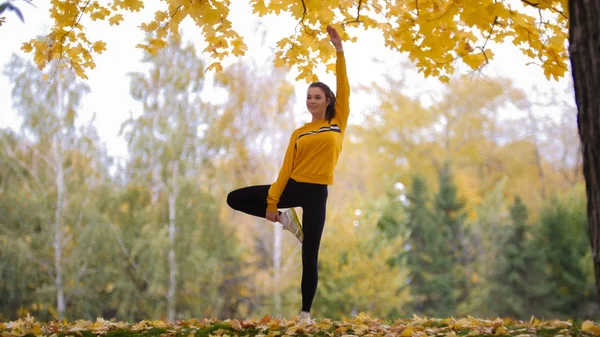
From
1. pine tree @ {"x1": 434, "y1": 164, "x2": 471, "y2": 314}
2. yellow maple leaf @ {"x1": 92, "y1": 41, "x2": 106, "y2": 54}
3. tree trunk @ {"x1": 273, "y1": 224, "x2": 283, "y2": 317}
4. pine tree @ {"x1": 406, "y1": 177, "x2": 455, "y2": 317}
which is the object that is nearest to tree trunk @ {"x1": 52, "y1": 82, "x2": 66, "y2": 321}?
tree trunk @ {"x1": 273, "y1": 224, "x2": 283, "y2": 317}

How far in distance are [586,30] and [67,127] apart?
1635 cm

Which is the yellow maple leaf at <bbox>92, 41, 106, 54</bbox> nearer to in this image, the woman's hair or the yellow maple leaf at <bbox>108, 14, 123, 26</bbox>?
the yellow maple leaf at <bbox>108, 14, 123, 26</bbox>

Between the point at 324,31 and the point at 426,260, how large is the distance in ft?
54.7

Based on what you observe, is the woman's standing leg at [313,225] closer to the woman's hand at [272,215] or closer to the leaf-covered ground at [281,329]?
the woman's hand at [272,215]

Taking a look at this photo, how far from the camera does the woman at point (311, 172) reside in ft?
12.5

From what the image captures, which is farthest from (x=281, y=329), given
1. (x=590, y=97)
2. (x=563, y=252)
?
(x=563, y=252)

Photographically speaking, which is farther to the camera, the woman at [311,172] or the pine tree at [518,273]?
the pine tree at [518,273]

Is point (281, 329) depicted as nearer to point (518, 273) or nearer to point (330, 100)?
point (330, 100)

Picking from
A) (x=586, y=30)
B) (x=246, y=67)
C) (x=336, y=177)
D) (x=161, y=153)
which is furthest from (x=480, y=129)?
(x=586, y=30)

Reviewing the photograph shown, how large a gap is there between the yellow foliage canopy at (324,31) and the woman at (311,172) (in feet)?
1.81

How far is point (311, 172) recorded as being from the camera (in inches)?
150

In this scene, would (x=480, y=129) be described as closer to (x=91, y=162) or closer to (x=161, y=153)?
(x=161, y=153)

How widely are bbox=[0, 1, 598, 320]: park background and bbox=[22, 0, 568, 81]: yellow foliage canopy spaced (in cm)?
1117

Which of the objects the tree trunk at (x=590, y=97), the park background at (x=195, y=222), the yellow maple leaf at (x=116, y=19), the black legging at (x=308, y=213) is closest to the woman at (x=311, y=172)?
the black legging at (x=308, y=213)
